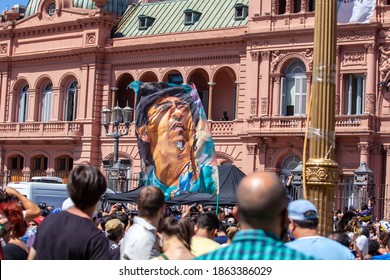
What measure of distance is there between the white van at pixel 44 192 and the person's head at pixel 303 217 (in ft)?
75.8

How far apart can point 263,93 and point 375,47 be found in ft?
18.2

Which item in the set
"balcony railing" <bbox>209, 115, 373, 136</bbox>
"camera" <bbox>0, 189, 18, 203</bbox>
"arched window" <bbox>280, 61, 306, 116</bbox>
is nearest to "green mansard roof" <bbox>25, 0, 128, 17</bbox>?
"balcony railing" <bbox>209, 115, 373, 136</bbox>

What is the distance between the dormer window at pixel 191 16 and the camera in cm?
4122

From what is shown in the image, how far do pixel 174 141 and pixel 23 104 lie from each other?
2900 centimetres

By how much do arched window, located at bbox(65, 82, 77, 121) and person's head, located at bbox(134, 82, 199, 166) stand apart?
25106 mm

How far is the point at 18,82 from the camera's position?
4541 cm

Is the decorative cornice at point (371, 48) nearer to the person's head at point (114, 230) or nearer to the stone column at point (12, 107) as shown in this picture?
the stone column at point (12, 107)

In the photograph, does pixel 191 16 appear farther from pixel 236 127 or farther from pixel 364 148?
pixel 364 148

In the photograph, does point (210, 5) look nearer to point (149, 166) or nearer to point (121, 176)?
point (121, 176)

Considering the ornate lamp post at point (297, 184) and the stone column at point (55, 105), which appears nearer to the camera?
the ornate lamp post at point (297, 184)

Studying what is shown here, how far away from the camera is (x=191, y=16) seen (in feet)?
136

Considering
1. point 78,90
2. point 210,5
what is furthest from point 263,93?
point 78,90

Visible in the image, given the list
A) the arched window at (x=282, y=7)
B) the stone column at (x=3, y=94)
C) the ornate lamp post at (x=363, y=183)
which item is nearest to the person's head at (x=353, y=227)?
the ornate lamp post at (x=363, y=183)

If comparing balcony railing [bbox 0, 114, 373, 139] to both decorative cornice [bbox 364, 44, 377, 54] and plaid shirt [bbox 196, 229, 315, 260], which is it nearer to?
decorative cornice [bbox 364, 44, 377, 54]
